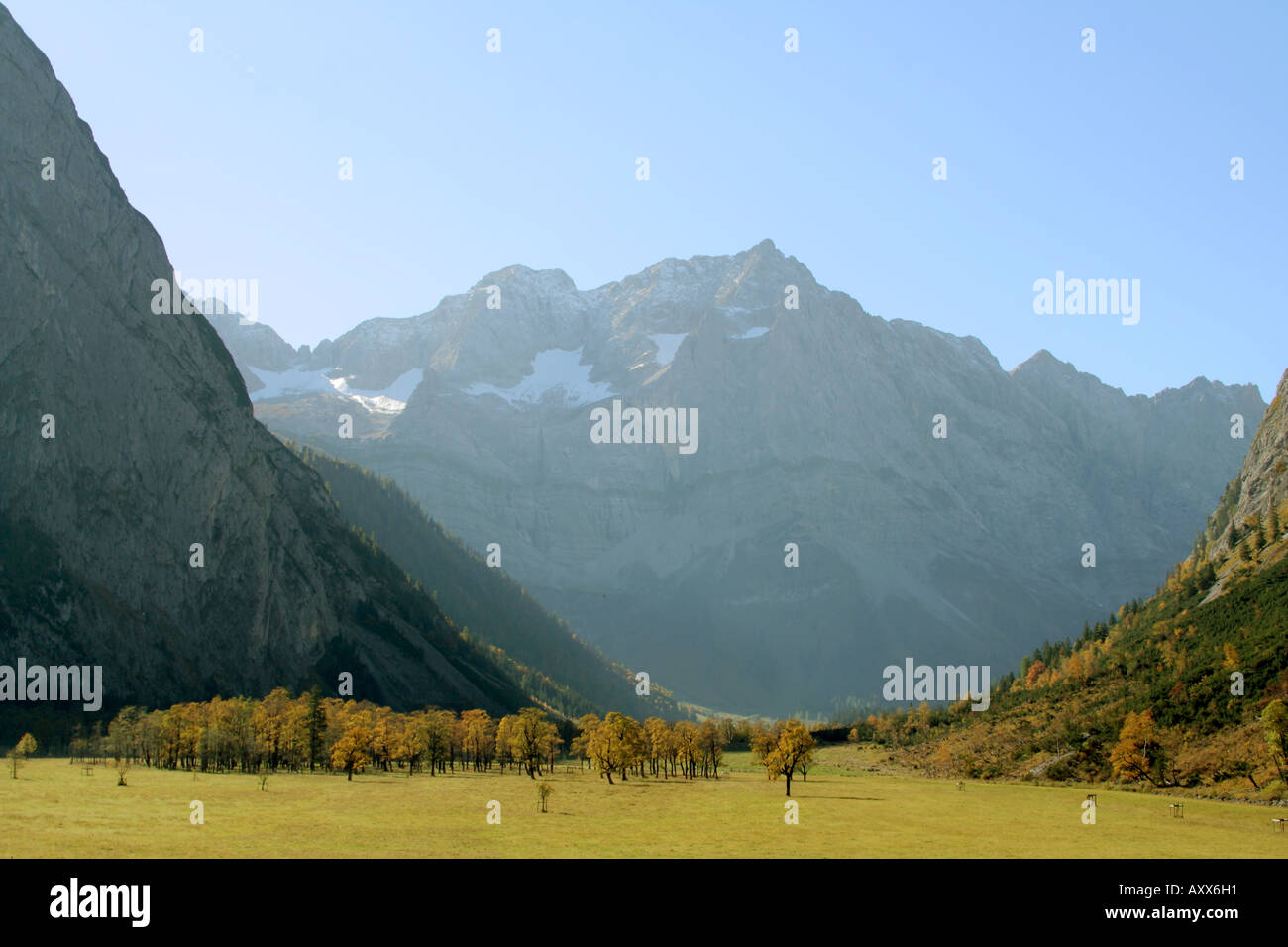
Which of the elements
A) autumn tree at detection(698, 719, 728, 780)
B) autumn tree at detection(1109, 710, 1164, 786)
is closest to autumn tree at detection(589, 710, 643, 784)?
autumn tree at detection(698, 719, 728, 780)

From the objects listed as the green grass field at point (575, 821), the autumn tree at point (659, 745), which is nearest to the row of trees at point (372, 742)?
the autumn tree at point (659, 745)

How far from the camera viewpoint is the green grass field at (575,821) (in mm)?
54938

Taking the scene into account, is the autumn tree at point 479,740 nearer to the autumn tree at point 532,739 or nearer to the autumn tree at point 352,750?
the autumn tree at point 532,739

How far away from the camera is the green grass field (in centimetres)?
5494

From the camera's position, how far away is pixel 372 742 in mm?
133875

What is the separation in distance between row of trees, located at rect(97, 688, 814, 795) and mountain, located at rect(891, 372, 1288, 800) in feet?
112

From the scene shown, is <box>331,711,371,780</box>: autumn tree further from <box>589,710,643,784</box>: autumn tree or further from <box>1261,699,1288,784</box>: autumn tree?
<box>1261,699,1288,784</box>: autumn tree

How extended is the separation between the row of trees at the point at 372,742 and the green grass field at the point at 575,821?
30.8 ft

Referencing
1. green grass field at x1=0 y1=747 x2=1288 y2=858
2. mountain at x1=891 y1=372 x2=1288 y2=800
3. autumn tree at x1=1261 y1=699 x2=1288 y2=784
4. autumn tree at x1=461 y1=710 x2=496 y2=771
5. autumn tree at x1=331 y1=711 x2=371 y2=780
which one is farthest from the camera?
autumn tree at x1=461 y1=710 x2=496 y2=771

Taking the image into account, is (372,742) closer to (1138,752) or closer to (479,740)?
(479,740)

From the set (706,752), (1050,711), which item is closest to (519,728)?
(706,752)

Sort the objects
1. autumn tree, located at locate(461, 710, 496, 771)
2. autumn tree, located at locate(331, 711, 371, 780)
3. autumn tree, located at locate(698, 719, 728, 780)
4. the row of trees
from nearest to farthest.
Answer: autumn tree, located at locate(331, 711, 371, 780), the row of trees, autumn tree, located at locate(698, 719, 728, 780), autumn tree, located at locate(461, 710, 496, 771)

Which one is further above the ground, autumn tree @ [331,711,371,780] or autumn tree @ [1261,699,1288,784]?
autumn tree @ [1261,699,1288,784]
